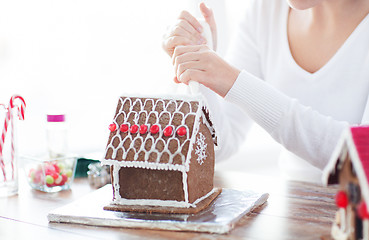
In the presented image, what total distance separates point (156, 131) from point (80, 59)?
3.29 feet

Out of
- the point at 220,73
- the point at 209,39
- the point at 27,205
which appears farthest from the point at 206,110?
the point at 27,205

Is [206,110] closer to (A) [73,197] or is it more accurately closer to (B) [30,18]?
(A) [73,197]

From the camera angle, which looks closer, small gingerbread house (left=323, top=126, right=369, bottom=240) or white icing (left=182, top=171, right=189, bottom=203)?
small gingerbread house (left=323, top=126, right=369, bottom=240)

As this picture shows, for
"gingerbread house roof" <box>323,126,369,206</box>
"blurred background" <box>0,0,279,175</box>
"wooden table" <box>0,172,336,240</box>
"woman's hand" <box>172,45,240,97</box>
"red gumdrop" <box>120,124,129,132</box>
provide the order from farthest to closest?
"blurred background" <box>0,0,279,175</box>, "woman's hand" <box>172,45,240,97</box>, "red gumdrop" <box>120,124,129,132</box>, "wooden table" <box>0,172,336,240</box>, "gingerbread house roof" <box>323,126,369,206</box>

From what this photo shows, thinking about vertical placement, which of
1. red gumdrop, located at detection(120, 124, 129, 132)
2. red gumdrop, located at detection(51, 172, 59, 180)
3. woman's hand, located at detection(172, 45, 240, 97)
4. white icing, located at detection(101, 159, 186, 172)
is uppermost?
woman's hand, located at detection(172, 45, 240, 97)

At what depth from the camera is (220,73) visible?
1.17 m

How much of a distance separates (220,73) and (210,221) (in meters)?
0.38

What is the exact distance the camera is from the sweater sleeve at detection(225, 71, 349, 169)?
1195 millimetres

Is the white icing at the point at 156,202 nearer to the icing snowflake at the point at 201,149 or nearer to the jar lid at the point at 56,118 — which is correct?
the icing snowflake at the point at 201,149

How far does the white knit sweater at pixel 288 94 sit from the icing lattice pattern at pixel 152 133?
23 cm

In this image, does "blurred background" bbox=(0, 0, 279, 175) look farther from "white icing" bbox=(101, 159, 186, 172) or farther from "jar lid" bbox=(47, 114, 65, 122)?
"white icing" bbox=(101, 159, 186, 172)

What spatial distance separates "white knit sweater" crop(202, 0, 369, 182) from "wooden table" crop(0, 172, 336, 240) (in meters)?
0.11

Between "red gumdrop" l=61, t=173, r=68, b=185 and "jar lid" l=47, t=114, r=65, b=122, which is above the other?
"jar lid" l=47, t=114, r=65, b=122

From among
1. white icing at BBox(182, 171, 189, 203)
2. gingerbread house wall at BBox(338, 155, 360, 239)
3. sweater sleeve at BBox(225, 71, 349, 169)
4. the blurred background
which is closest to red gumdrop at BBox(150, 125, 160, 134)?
white icing at BBox(182, 171, 189, 203)
